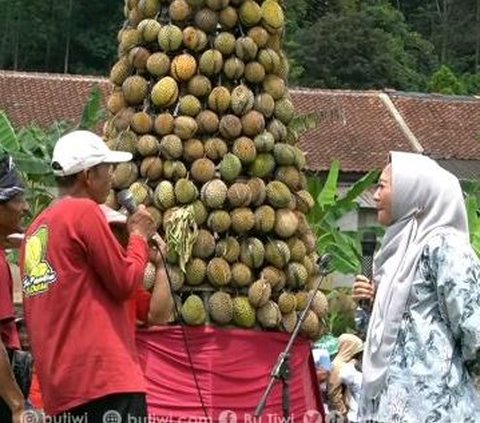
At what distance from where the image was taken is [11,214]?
17.9 feet

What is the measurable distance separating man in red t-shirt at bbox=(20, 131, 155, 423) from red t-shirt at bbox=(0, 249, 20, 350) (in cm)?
51

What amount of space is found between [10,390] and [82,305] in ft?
2.12

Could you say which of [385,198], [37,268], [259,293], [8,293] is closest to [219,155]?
[259,293]

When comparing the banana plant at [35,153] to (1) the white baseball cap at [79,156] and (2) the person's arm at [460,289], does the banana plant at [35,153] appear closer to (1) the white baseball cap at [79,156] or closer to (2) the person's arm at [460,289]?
(1) the white baseball cap at [79,156]

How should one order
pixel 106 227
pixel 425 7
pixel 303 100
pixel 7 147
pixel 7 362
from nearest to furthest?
pixel 106 227, pixel 7 362, pixel 7 147, pixel 303 100, pixel 425 7

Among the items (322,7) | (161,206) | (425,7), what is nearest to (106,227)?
(161,206)

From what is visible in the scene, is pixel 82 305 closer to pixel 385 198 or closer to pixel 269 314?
pixel 385 198

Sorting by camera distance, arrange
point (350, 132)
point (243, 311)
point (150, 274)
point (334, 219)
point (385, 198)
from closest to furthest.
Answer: point (385, 198), point (150, 274), point (243, 311), point (334, 219), point (350, 132)

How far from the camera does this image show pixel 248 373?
741cm

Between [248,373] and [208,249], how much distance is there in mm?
777

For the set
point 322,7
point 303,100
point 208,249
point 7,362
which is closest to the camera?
point 7,362

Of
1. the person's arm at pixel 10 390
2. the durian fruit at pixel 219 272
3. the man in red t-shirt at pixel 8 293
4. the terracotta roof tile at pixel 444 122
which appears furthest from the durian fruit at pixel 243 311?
the terracotta roof tile at pixel 444 122

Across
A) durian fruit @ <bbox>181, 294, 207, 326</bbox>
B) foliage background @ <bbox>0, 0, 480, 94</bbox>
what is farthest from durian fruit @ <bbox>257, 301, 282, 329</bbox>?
foliage background @ <bbox>0, 0, 480, 94</bbox>

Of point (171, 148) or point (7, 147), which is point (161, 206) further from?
point (7, 147)
